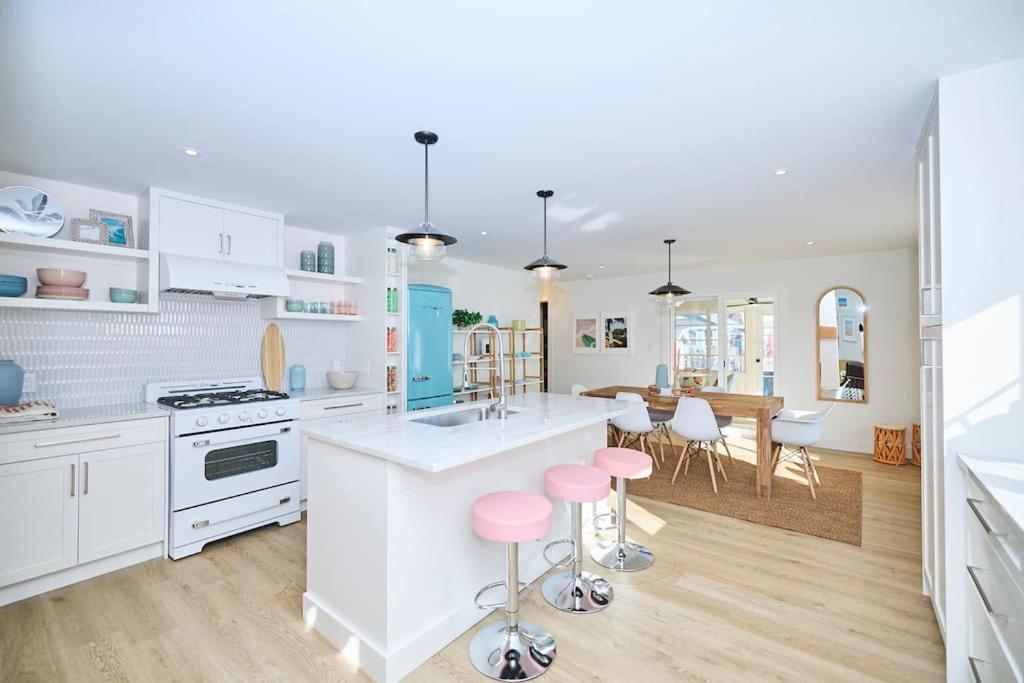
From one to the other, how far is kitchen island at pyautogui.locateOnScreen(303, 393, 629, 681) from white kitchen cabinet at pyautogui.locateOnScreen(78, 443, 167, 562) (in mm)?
1379

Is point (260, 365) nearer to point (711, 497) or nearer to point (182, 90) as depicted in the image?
point (182, 90)

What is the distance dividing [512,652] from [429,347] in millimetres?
3097

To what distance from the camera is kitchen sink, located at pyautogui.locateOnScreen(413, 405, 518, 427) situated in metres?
2.54

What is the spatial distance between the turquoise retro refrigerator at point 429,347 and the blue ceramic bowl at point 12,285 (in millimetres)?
2584

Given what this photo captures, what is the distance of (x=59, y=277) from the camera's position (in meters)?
2.84

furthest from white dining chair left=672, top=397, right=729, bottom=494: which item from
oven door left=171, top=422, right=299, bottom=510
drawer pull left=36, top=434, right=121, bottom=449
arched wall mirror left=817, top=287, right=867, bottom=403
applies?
drawer pull left=36, top=434, right=121, bottom=449

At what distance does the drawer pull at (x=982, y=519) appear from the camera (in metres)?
1.45

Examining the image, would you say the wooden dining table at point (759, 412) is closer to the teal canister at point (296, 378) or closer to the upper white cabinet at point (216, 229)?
the teal canister at point (296, 378)

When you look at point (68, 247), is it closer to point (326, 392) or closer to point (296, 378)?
point (296, 378)

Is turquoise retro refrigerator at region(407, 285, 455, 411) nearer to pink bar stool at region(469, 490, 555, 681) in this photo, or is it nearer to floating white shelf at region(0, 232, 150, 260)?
floating white shelf at region(0, 232, 150, 260)

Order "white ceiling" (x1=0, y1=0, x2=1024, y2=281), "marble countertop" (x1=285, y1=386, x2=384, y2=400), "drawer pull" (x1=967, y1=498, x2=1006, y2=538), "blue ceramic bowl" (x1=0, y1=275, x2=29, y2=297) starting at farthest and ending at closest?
"marble countertop" (x1=285, y1=386, x2=384, y2=400), "blue ceramic bowl" (x1=0, y1=275, x2=29, y2=297), "white ceiling" (x1=0, y1=0, x2=1024, y2=281), "drawer pull" (x1=967, y1=498, x2=1006, y2=538)

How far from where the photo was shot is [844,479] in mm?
4363

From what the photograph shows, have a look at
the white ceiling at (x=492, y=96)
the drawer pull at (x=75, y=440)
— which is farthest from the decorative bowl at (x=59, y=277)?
the drawer pull at (x=75, y=440)

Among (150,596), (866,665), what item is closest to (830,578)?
(866,665)
